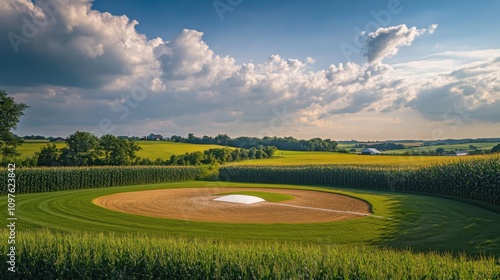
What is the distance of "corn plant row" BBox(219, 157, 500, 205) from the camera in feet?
84.4

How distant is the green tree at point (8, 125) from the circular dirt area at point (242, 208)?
3013 cm

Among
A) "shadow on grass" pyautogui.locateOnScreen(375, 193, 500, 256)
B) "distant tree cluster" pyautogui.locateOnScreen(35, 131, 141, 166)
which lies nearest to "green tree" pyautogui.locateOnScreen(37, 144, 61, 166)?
"distant tree cluster" pyautogui.locateOnScreen(35, 131, 141, 166)

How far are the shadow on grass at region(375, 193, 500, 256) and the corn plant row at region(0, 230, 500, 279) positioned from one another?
277 inches

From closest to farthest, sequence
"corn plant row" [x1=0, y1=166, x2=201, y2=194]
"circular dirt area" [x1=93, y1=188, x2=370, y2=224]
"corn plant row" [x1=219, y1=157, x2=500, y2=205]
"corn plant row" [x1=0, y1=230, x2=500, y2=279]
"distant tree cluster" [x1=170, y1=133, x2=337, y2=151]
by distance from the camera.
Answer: "corn plant row" [x1=0, y1=230, x2=500, y2=279] < "circular dirt area" [x1=93, y1=188, x2=370, y2=224] < "corn plant row" [x1=219, y1=157, x2=500, y2=205] < "corn plant row" [x1=0, y1=166, x2=201, y2=194] < "distant tree cluster" [x1=170, y1=133, x2=337, y2=151]

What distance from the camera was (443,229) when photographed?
17297mm

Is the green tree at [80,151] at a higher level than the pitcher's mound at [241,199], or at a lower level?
higher

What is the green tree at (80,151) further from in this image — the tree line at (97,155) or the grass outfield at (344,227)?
the grass outfield at (344,227)

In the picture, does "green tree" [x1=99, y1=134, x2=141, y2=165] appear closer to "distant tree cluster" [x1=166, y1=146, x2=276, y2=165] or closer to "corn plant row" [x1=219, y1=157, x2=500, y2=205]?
"distant tree cluster" [x1=166, y1=146, x2=276, y2=165]

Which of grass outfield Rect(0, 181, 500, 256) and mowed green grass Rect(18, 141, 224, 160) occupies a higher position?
mowed green grass Rect(18, 141, 224, 160)

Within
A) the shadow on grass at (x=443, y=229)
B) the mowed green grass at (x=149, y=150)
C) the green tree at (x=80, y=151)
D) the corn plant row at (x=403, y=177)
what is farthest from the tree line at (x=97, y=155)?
the shadow on grass at (x=443, y=229)

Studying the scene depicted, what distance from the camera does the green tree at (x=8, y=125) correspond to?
4978 cm

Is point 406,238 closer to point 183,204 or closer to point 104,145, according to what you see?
point 183,204

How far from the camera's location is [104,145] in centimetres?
5806

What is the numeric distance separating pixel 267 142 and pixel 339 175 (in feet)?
157
